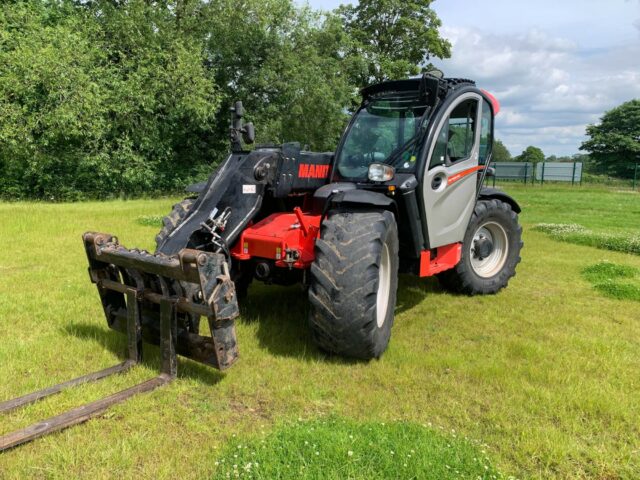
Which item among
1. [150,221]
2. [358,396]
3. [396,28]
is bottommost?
[358,396]

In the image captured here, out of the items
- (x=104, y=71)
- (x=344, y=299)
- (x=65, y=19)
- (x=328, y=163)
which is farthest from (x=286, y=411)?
(x=65, y=19)

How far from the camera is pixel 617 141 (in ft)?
162

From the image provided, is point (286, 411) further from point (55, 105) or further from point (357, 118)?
point (55, 105)

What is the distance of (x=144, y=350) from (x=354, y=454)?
7.14 ft

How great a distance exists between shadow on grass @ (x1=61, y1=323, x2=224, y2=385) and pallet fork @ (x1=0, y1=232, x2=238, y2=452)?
0.16m

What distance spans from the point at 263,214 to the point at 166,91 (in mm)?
16323

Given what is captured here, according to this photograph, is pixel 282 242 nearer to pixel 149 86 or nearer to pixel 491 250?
pixel 491 250

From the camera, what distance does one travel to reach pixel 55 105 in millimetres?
16500

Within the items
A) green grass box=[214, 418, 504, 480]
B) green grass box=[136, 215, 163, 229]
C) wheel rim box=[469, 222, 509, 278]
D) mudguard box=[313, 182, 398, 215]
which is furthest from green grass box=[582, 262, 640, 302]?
green grass box=[136, 215, 163, 229]

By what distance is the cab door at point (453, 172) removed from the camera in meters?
5.00

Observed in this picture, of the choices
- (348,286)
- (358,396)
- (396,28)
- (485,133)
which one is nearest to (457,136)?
(485,133)

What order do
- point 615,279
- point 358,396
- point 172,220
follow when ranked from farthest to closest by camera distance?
point 615,279 → point 172,220 → point 358,396

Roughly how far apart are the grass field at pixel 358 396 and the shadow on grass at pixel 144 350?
0.02 m

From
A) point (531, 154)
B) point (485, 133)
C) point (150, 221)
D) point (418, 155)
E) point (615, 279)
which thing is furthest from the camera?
point (531, 154)
